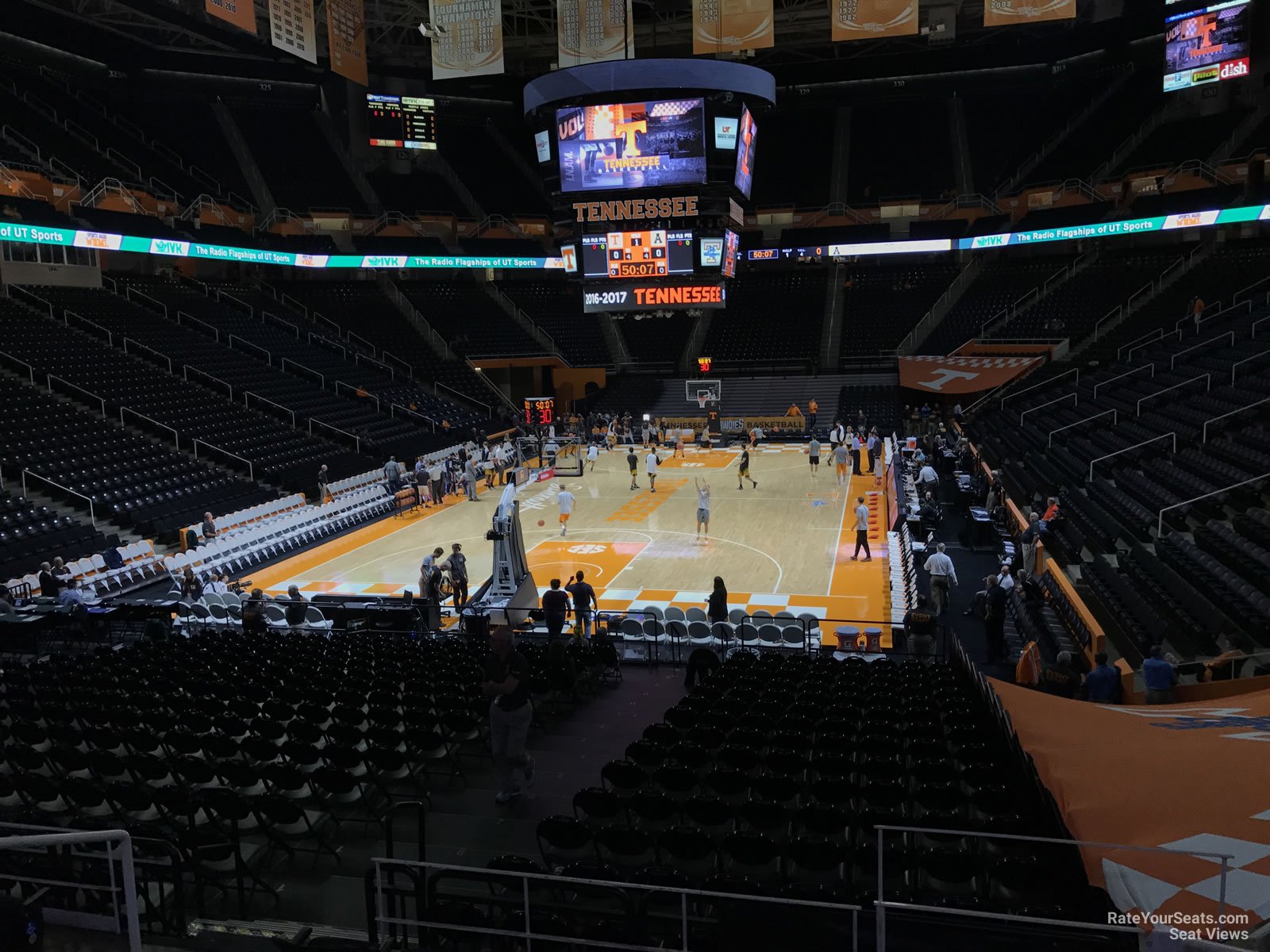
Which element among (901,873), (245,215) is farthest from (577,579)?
(245,215)

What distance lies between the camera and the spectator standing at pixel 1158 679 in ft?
32.0

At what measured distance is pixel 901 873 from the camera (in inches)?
222

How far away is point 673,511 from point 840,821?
20088 millimetres

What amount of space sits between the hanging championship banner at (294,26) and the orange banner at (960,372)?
2682cm

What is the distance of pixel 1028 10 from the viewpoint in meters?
23.9

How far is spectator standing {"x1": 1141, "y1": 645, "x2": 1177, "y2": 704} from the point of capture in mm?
9750

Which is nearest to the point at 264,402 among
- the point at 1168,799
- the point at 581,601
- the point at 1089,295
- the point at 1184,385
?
the point at 581,601

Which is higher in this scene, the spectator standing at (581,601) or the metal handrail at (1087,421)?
the metal handrail at (1087,421)

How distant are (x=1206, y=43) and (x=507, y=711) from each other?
35.8m

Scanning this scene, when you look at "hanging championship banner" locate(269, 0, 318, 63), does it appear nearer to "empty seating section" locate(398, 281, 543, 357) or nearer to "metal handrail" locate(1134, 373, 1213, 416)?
"empty seating section" locate(398, 281, 543, 357)

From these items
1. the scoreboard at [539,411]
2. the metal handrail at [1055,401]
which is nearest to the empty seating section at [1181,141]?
the metal handrail at [1055,401]

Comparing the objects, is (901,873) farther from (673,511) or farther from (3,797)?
(673,511)

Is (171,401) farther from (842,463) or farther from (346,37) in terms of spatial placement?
(842,463)

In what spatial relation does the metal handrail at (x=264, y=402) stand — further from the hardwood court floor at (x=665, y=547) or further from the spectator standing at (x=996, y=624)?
the spectator standing at (x=996, y=624)
